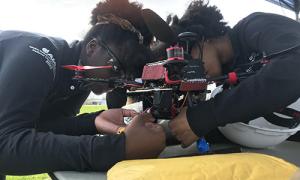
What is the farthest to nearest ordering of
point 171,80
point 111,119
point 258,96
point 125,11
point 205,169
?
point 125,11 < point 111,119 < point 258,96 < point 171,80 < point 205,169

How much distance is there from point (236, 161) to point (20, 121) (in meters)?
0.65

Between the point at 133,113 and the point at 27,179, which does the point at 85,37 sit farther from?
the point at 27,179

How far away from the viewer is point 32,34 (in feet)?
4.43

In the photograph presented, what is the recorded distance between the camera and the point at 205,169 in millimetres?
901

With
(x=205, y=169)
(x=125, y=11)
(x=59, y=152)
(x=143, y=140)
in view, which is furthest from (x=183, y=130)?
(x=125, y=11)

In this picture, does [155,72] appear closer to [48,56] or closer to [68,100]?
[48,56]

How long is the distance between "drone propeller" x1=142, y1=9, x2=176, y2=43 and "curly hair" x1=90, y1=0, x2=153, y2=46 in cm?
39

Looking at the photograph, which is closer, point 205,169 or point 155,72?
point 205,169

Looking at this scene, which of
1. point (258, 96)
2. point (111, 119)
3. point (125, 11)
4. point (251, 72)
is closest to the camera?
point (258, 96)

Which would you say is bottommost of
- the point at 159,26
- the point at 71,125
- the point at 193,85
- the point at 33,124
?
the point at 71,125

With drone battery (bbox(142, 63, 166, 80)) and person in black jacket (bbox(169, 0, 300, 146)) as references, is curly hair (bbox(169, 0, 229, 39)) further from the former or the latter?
drone battery (bbox(142, 63, 166, 80))

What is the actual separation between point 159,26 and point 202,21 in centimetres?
45

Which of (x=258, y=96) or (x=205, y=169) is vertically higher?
(x=258, y=96)

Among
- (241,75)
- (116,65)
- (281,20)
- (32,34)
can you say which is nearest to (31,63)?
(32,34)
